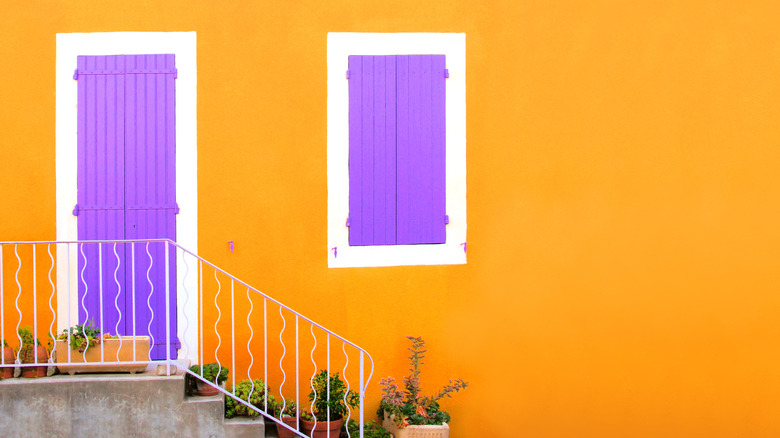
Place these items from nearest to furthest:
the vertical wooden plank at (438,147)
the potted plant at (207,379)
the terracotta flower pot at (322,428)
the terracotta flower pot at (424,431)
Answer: the potted plant at (207,379), the terracotta flower pot at (322,428), the terracotta flower pot at (424,431), the vertical wooden plank at (438,147)

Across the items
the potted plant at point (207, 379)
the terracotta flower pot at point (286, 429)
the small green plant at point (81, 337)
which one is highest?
the small green plant at point (81, 337)

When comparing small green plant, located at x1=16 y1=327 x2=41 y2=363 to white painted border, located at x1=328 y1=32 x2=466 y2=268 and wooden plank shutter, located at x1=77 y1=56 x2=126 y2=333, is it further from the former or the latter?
white painted border, located at x1=328 y1=32 x2=466 y2=268

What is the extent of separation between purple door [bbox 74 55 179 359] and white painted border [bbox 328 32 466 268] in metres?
1.22

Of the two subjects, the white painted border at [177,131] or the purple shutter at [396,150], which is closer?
the white painted border at [177,131]

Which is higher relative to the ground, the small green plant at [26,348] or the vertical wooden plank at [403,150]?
the vertical wooden plank at [403,150]

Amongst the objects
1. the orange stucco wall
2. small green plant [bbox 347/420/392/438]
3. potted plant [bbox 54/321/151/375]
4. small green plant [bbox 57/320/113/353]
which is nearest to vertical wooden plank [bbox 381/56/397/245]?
the orange stucco wall

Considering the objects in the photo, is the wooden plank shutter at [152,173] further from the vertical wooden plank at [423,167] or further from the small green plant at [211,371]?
the vertical wooden plank at [423,167]

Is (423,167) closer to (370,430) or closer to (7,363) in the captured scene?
(370,430)

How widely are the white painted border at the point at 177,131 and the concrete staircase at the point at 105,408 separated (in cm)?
87

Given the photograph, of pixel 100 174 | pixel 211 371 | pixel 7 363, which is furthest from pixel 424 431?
pixel 100 174

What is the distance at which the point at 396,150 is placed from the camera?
611 cm

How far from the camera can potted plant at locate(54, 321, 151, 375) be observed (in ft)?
16.9

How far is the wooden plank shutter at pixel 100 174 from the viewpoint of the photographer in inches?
232

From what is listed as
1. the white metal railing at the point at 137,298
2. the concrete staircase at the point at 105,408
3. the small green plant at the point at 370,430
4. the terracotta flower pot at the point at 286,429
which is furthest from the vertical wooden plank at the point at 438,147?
the concrete staircase at the point at 105,408
